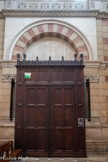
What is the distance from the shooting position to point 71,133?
5.89m

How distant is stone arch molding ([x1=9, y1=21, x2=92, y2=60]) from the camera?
25.2ft

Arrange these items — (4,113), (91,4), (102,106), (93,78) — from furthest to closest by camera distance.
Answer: (91,4)
(93,78)
(102,106)
(4,113)

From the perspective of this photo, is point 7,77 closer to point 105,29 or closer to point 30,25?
point 30,25

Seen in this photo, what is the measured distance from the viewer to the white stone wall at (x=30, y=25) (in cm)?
770

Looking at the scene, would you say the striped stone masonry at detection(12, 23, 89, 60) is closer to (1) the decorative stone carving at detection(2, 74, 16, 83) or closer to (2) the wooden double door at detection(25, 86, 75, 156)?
(1) the decorative stone carving at detection(2, 74, 16, 83)

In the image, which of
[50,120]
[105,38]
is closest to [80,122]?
[50,120]

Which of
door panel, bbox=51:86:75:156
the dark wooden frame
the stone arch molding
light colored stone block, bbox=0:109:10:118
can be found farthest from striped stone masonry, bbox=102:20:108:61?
light colored stone block, bbox=0:109:10:118

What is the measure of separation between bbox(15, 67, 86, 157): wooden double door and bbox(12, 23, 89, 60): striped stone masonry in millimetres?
1810

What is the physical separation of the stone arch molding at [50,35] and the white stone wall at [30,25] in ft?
0.40

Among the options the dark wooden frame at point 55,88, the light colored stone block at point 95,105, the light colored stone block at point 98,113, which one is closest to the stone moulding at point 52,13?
the dark wooden frame at point 55,88

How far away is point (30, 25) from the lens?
7883 mm

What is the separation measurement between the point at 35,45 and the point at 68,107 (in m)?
3.39

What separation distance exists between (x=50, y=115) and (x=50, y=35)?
12.1 ft

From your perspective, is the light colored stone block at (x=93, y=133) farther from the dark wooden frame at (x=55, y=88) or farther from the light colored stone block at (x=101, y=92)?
the light colored stone block at (x=101, y=92)
